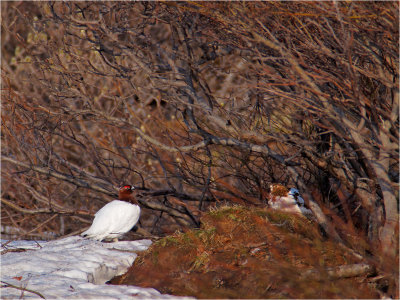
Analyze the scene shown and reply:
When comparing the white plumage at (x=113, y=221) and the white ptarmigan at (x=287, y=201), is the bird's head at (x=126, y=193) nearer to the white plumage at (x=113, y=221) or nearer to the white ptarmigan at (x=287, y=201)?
the white plumage at (x=113, y=221)

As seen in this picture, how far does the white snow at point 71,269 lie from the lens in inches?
177

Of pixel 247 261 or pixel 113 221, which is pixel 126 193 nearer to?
pixel 113 221

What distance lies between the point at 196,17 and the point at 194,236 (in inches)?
100

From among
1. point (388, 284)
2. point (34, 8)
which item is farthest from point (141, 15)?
point (34, 8)

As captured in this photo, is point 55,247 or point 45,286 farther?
point 55,247

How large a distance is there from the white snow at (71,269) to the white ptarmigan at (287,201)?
1575 millimetres

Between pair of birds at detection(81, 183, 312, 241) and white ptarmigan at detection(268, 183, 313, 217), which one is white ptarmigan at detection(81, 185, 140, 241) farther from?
white ptarmigan at detection(268, 183, 313, 217)

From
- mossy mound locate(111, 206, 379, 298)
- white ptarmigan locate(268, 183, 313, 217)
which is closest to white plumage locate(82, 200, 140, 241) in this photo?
mossy mound locate(111, 206, 379, 298)

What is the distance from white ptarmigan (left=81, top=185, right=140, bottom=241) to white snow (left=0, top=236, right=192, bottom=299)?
6.4 inches

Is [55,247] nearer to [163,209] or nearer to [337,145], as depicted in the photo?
[163,209]

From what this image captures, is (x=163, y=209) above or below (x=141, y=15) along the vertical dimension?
below

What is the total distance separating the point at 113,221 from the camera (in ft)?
21.5

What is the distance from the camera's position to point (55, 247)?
6.20 meters

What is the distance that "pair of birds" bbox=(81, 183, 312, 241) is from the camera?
20.3 ft
